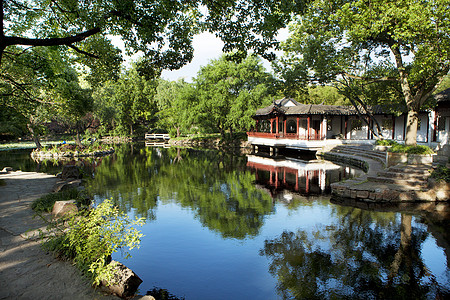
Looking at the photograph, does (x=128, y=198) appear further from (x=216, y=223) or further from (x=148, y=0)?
(x=148, y=0)

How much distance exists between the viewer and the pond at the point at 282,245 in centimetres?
Answer: 589

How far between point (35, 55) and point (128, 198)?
6.40 metres

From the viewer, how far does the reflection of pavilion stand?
14.7 m

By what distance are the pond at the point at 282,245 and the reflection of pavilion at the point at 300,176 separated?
25 centimetres

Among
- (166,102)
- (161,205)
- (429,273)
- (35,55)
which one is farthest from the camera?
(166,102)

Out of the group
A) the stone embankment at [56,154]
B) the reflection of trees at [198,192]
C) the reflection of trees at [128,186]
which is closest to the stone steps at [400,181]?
the reflection of trees at [198,192]

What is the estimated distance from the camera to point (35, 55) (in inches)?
358

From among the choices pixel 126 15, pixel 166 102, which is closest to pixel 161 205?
pixel 126 15

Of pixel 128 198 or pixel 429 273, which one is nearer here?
pixel 429 273

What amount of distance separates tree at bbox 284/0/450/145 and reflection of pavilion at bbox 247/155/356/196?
4662mm

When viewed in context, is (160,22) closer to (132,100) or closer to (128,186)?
(128,186)

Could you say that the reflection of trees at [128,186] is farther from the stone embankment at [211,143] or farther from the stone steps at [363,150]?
the stone embankment at [211,143]

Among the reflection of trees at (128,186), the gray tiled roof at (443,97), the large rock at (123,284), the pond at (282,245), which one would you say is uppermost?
the gray tiled roof at (443,97)

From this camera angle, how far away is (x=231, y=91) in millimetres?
39531
